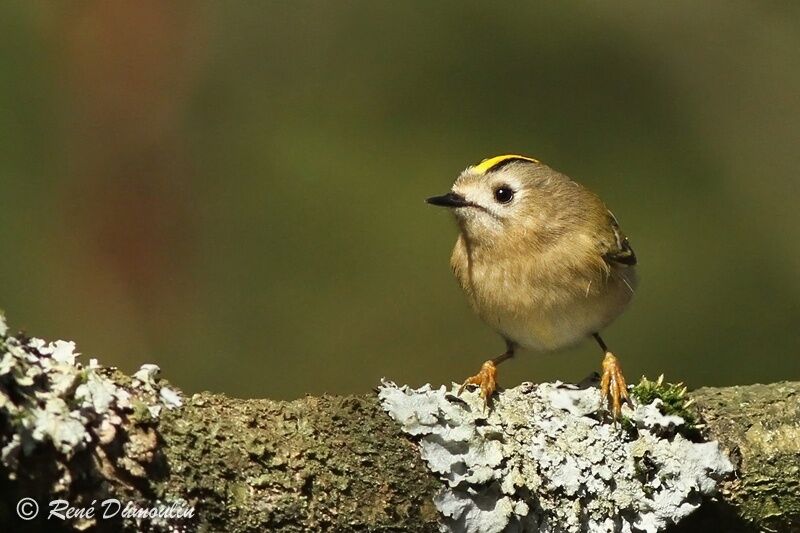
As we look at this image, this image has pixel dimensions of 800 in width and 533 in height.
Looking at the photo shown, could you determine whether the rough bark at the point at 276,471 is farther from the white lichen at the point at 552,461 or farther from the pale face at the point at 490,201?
the pale face at the point at 490,201

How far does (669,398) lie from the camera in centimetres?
278

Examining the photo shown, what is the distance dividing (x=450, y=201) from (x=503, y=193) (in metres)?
0.24

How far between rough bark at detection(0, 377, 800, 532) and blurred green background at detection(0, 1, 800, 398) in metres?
2.41

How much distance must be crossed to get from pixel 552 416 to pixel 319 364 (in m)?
2.42

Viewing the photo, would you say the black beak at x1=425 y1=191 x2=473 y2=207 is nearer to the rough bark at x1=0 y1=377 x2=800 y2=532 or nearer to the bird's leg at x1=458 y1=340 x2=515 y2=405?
the bird's leg at x1=458 y1=340 x2=515 y2=405

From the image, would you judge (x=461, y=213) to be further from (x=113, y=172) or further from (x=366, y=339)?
(x=113, y=172)

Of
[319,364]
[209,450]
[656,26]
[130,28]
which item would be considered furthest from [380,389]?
[656,26]

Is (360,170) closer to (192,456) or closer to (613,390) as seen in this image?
(613,390)

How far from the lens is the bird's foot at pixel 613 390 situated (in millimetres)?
2725

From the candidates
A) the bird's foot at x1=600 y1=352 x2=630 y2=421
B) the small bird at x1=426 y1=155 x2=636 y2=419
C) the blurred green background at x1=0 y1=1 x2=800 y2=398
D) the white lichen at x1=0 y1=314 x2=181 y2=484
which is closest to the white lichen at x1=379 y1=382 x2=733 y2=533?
the bird's foot at x1=600 y1=352 x2=630 y2=421

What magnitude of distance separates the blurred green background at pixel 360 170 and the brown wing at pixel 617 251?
4.38ft

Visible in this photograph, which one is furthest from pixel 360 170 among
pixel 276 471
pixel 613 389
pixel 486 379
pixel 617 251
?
pixel 276 471

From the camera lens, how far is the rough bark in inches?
76.2

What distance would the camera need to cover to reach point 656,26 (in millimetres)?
5402
